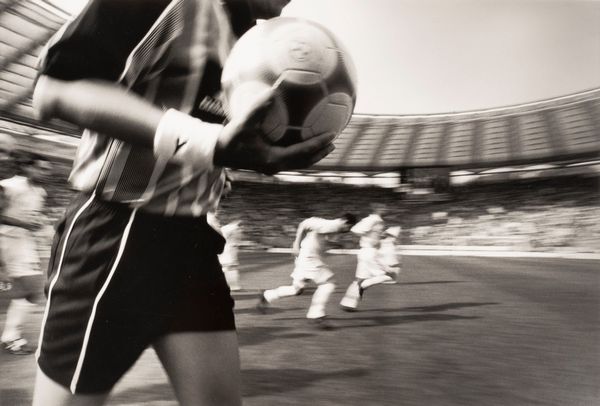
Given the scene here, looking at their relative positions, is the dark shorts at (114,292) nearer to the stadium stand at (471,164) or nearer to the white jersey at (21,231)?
the white jersey at (21,231)

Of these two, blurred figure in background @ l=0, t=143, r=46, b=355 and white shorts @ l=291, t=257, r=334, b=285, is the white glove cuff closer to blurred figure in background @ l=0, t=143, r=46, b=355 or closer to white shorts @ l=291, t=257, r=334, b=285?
blurred figure in background @ l=0, t=143, r=46, b=355

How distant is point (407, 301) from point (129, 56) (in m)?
6.56

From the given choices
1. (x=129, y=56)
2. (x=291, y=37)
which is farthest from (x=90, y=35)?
(x=291, y=37)

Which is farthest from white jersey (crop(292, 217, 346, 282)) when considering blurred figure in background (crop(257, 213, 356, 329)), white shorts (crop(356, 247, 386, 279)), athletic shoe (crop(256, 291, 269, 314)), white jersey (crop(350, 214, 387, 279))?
white shorts (crop(356, 247, 386, 279))

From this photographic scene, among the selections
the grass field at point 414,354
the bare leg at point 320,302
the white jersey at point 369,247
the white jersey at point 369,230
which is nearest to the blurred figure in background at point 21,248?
the grass field at point 414,354

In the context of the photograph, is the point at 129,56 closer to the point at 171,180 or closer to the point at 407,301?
the point at 171,180

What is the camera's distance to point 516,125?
15.6 metres

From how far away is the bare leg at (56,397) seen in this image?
113cm

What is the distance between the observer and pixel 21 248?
13.0ft

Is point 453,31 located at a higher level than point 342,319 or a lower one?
higher

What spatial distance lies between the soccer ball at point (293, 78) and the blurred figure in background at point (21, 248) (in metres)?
2.88

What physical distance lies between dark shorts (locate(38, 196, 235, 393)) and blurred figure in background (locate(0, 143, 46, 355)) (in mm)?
2779

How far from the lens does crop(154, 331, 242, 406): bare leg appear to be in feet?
4.04

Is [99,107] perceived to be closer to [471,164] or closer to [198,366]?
[198,366]
